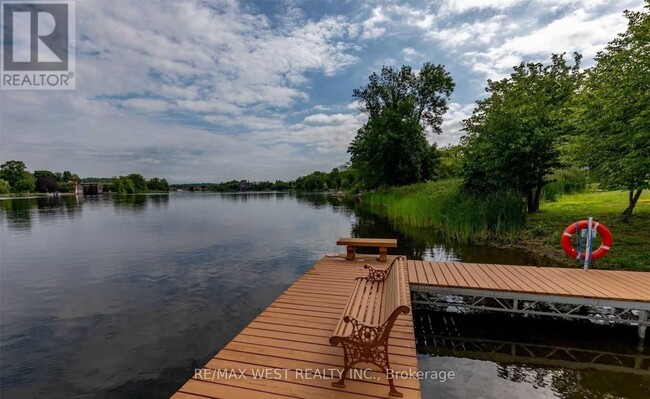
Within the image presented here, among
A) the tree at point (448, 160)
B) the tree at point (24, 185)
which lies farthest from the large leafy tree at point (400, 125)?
the tree at point (24, 185)

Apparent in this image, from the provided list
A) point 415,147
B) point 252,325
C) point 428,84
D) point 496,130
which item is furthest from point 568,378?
point 428,84

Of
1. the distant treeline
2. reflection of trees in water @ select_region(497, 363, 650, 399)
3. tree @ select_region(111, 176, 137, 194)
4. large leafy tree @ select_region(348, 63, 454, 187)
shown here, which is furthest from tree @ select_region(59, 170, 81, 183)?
reflection of trees in water @ select_region(497, 363, 650, 399)

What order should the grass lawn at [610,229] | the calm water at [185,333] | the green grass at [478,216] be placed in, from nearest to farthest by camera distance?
the calm water at [185,333] → the grass lawn at [610,229] → the green grass at [478,216]

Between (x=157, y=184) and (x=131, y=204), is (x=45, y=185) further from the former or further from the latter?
(x=131, y=204)

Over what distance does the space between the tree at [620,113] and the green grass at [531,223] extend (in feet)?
7.67

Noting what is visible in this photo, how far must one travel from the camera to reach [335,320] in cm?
504

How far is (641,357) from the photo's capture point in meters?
5.30

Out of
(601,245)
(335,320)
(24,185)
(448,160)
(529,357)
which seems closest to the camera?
(335,320)

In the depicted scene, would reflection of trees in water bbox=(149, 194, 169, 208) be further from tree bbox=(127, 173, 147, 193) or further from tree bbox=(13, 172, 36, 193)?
tree bbox=(127, 173, 147, 193)

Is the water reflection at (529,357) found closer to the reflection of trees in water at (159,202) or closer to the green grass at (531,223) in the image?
the green grass at (531,223)

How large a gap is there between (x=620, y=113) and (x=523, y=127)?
5.74 meters

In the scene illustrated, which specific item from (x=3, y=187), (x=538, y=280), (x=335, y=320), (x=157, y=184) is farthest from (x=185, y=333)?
(x=157, y=184)

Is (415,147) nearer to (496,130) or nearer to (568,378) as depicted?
(496,130)

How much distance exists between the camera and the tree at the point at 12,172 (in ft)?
335
